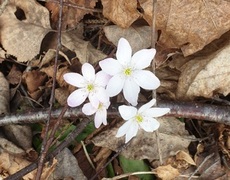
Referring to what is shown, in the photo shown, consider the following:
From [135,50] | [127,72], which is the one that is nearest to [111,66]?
[127,72]

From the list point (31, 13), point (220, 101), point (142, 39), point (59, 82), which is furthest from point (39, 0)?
point (220, 101)

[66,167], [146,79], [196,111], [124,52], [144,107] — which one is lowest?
[66,167]

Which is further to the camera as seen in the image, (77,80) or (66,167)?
(66,167)

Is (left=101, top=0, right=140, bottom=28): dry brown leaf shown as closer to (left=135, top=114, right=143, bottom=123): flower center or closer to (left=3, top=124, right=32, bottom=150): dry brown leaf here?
(left=135, top=114, right=143, bottom=123): flower center

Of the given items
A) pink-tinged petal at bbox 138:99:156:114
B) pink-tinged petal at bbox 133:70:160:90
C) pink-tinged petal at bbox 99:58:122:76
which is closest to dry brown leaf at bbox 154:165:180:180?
pink-tinged petal at bbox 138:99:156:114

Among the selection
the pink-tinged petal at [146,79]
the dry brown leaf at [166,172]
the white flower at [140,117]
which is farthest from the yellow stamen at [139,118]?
the dry brown leaf at [166,172]

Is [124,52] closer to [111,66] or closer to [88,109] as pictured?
[111,66]
